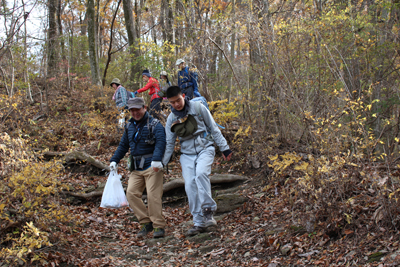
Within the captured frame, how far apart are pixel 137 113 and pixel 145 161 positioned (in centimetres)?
82

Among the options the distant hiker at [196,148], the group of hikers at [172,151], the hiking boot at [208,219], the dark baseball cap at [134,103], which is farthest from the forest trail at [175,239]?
the dark baseball cap at [134,103]

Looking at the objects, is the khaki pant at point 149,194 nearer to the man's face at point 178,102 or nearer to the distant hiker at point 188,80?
the man's face at point 178,102

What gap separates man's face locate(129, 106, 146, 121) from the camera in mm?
5023

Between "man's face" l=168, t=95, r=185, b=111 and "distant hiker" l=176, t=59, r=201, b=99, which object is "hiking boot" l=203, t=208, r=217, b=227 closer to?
"man's face" l=168, t=95, r=185, b=111

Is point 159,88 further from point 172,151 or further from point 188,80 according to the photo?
point 172,151

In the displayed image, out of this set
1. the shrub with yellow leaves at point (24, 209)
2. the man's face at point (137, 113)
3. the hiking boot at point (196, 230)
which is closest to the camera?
the shrub with yellow leaves at point (24, 209)

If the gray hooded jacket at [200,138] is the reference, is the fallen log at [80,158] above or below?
below

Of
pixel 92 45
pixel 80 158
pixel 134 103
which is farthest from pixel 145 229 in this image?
pixel 92 45

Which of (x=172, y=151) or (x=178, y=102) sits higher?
(x=178, y=102)

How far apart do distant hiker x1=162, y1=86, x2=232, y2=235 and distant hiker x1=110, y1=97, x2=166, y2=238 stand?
252 millimetres

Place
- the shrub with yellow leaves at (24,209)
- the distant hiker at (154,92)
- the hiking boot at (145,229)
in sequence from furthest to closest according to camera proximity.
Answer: the distant hiker at (154,92) → the hiking boot at (145,229) → the shrub with yellow leaves at (24,209)

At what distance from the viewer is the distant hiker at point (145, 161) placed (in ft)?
16.5

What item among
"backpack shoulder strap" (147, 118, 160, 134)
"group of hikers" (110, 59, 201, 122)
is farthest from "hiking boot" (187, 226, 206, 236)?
"group of hikers" (110, 59, 201, 122)

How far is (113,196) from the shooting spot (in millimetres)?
4898
